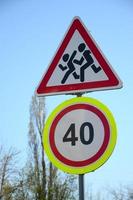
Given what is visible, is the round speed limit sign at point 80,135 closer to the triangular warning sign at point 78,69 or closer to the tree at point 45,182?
the triangular warning sign at point 78,69

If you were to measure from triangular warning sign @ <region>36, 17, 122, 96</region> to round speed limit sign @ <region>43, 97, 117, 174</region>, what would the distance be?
0.17 m

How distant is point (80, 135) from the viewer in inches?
147

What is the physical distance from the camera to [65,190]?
3055 cm

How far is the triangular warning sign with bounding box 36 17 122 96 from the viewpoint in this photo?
396 cm

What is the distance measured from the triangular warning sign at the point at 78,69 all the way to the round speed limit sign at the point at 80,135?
17 cm

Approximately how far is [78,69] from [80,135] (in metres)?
0.57

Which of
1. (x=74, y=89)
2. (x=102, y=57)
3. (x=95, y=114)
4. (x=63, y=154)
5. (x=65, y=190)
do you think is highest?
(x=65, y=190)

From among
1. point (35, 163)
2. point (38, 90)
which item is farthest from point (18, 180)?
point (38, 90)

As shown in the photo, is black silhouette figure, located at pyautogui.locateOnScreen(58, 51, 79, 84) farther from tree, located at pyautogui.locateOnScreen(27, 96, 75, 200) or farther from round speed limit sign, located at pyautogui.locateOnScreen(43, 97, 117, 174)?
tree, located at pyautogui.locateOnScreen(27, 96, 75, 200)

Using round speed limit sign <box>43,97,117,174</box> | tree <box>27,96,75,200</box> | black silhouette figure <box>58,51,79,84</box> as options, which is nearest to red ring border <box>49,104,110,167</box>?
round speed limit sign <box>43,97,117,174</box>

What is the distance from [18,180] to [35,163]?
148cm

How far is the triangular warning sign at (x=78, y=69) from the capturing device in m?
3.96

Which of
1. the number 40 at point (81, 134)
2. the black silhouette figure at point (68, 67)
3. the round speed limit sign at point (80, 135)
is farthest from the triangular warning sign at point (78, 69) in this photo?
the number 40 at point (81, 134)

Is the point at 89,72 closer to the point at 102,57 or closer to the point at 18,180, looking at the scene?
the point at 102,57
